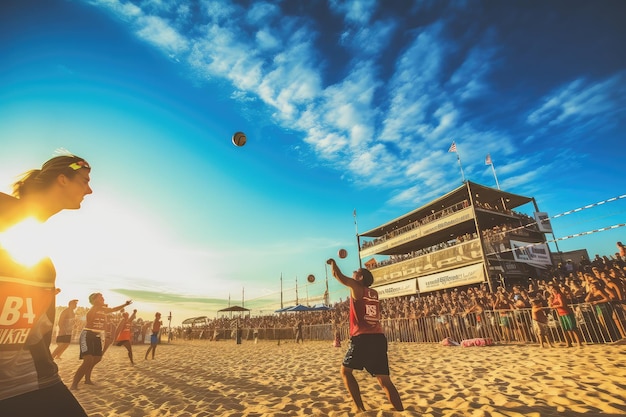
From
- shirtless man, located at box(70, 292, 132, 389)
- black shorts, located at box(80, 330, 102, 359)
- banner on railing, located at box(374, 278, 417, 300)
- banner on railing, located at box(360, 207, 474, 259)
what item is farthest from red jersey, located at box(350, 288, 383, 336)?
banner on railing, located at box(374, 278, 417, 300)

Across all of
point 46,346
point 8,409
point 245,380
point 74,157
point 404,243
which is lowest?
point 245,380

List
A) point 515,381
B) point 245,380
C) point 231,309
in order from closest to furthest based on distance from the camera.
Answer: point 515,381, point 245,380, point 231,309

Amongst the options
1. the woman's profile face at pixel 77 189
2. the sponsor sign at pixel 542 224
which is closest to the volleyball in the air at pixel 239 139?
the woman's profile face at pixel 77 189

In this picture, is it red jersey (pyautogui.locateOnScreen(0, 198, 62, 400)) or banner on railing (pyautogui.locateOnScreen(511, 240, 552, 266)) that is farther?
banner on railing (pyautogui.locateOnScreen(511, 240, 552, 266))

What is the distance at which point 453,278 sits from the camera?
71.3 feet

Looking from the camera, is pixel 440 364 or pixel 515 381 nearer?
pixel 515 381

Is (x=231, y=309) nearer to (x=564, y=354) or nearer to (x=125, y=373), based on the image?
(x=125, y=373)

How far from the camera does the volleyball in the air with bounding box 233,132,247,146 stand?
9.55 m

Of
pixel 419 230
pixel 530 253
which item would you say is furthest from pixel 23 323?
pixel 419 230

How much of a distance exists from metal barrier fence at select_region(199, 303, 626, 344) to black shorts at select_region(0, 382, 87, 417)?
1275 cm

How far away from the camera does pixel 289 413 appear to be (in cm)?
434

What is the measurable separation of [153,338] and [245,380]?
742cm

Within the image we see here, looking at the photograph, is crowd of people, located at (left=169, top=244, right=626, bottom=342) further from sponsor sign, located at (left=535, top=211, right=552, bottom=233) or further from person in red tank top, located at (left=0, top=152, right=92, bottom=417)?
person in red tank top, located at (left=0, top=152, right=92, bottom=417)

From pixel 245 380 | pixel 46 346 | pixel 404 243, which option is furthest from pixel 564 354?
pixel 404 243
